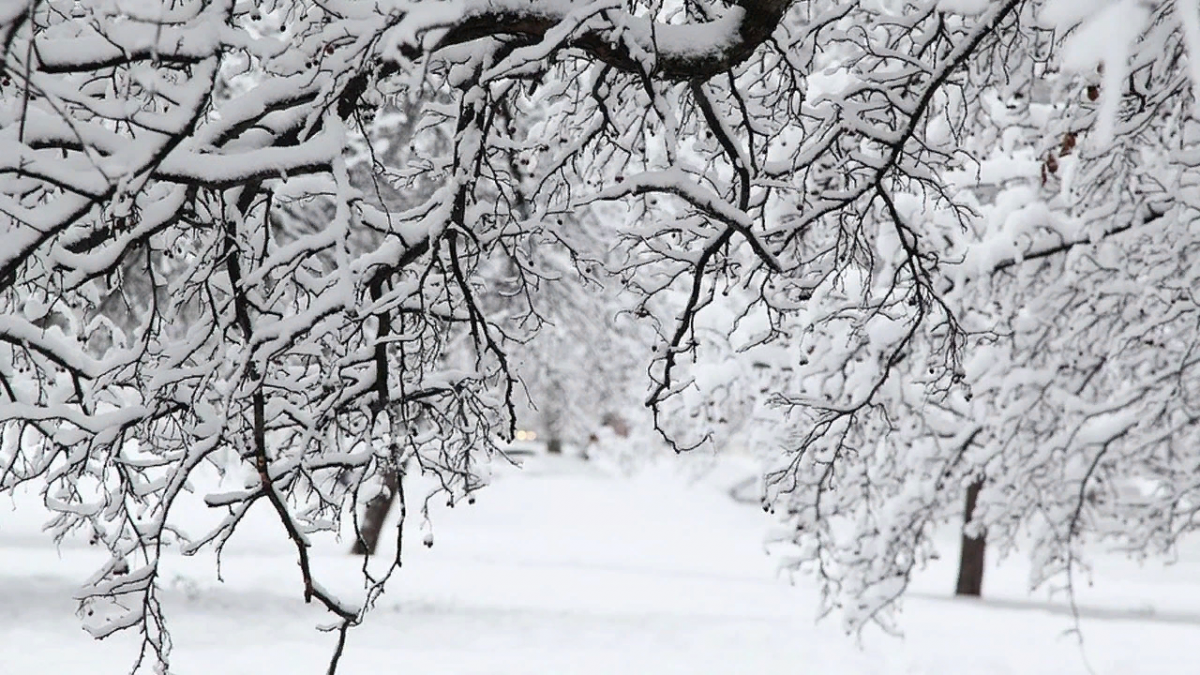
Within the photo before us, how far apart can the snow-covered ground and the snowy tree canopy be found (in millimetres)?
1569

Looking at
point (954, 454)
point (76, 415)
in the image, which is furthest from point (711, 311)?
point (76, 415)

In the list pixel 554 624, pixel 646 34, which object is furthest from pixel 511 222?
pixel 554 624

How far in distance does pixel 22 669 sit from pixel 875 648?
681 centimetres

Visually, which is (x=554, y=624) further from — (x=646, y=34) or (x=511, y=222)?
(x=646, y=34)

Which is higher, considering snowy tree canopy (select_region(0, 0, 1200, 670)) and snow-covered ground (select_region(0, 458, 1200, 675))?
snowy tree canopy (select_region(0, 0, 1200, 670))

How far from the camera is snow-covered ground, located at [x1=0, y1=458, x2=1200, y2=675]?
7781mm

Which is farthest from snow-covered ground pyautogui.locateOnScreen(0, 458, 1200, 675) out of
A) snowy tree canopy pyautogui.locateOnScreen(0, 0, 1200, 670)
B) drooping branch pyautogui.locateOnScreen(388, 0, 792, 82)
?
drooping branch pyautogui.locateOnScreen(388, 0, 792, 82)

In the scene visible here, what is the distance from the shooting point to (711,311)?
893 centimetres

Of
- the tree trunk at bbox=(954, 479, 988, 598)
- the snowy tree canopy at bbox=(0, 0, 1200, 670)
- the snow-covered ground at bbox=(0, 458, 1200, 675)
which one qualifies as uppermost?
the snowy tree canopy at bbox=(0, 0, 1200, 670)

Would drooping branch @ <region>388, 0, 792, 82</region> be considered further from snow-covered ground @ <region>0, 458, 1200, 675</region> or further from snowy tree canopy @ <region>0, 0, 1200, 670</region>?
snow-covered ground @ <region>0, 458, 1200, 675</region>

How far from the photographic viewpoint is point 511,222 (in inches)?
152

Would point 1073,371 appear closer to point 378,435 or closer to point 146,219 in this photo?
point 378,435

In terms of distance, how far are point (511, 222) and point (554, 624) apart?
6.91 metres

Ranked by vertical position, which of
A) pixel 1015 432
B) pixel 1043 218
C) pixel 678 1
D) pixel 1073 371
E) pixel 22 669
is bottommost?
pixel 22 669
